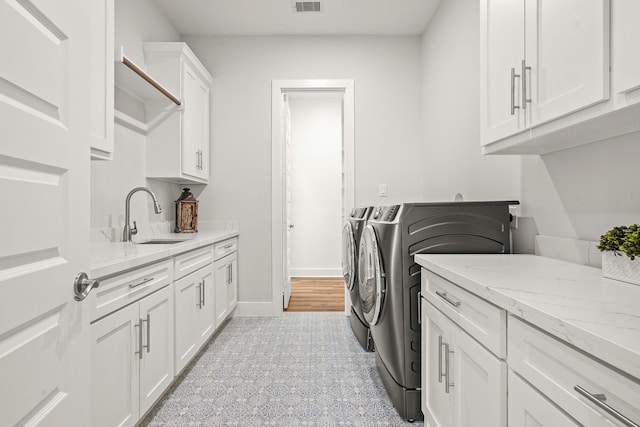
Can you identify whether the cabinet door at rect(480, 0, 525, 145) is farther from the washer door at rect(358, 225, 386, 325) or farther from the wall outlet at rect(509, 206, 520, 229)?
the washer door at rect(358, 225, 386, 325)

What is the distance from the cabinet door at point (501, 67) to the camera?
4.26 feet

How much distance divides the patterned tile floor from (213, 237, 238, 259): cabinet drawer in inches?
26.6

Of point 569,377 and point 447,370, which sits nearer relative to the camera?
point 569,377

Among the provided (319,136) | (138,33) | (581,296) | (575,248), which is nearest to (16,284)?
(581,296)

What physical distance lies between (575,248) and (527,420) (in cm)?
89

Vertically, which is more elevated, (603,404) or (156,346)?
(603,404)

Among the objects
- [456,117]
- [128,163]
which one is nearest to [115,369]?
[128,163]

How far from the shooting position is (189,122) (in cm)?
295

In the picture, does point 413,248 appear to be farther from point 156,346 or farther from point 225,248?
point 225,248

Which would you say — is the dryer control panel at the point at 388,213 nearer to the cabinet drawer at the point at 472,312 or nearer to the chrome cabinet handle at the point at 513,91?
the cabinet drawer at the point at 472,312

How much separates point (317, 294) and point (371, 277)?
250 cm

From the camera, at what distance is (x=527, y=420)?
820 mm

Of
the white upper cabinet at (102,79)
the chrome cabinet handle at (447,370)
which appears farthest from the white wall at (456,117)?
the white upper cabinet at (102,79)

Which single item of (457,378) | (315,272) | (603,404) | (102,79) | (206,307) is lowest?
(315,272)
